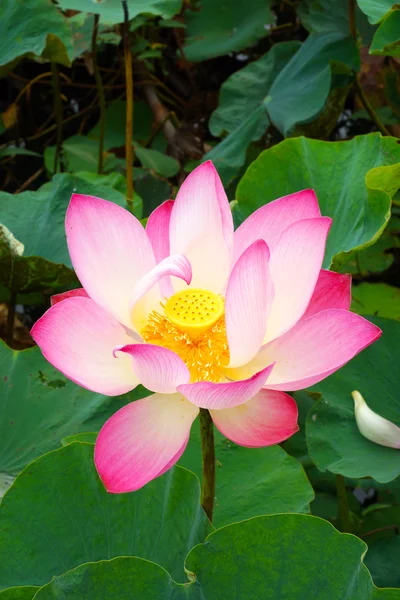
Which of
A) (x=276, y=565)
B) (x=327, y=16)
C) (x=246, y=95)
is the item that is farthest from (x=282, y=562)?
(x=327, y=16)

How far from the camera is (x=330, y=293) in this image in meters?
0.73

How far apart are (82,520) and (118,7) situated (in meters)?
1.22

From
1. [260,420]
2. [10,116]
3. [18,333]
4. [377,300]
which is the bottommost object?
[377,300]

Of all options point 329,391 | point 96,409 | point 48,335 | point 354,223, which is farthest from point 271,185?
point 48,335

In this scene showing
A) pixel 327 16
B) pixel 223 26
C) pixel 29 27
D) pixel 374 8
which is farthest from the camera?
pixel 223 26

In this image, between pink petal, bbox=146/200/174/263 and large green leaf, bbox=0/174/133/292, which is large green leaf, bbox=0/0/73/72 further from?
pink petal, bbox=146/200/174/263

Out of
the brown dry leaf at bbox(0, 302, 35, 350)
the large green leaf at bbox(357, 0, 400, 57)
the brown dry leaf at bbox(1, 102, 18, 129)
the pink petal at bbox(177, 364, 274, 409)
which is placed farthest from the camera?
the brown dry leaf at bbox(1, 102, 18, 129)

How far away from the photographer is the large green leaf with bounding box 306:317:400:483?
0.97 m

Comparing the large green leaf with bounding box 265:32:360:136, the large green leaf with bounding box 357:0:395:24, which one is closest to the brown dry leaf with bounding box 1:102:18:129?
the large green leaf with bounding box 265:32:360:136

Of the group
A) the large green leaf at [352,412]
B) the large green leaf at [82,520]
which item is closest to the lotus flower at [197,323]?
the large green leaf at [82,520]

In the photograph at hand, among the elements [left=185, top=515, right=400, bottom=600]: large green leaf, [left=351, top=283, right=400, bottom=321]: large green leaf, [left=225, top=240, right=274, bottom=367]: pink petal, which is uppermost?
[left=225, top=240, right=274, bottom=367]: pink petal

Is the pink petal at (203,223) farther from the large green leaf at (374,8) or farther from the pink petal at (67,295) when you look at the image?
the large green leaf at (374,8)

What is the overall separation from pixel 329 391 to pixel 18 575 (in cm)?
53

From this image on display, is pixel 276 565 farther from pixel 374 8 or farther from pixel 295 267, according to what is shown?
pixel 374 8
